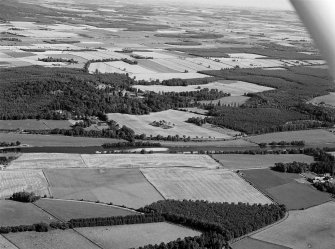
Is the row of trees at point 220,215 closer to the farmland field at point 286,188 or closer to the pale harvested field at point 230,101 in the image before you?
the farmland field at point 286,188

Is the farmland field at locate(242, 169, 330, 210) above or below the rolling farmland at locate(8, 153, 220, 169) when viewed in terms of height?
above

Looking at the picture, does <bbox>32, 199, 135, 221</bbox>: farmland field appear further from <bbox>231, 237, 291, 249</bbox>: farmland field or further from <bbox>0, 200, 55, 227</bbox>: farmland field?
<bbox>231, 237, 291, 249</bbox>: farmland field

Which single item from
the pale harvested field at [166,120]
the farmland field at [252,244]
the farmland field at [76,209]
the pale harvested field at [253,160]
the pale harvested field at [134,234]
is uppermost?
the pale harvested field at [134,234]

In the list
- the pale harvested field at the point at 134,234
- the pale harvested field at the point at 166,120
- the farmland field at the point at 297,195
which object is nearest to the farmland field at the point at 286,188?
the farmland field at the point at 297,195

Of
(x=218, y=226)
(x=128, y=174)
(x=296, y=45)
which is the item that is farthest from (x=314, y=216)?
(x=296, y=45)

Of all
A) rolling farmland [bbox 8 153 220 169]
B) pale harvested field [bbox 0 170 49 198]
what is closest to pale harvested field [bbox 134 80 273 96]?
rolling farmland [bbox 8 153 220 169]
